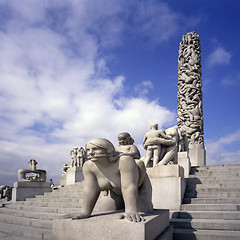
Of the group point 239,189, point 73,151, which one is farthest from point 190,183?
point 73,151

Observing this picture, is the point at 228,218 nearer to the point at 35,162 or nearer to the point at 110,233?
the point at 110,233

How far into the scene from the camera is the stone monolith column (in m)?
17.8

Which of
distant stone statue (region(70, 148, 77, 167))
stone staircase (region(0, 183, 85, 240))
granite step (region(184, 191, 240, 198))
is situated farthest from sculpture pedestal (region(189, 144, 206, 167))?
stone staircase (region(0, 183, 85, 240))

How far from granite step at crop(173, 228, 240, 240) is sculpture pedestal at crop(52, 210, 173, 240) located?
4.58 feet

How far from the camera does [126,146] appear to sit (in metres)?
4.27

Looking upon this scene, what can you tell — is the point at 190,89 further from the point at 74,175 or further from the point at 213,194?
the point at 213,194

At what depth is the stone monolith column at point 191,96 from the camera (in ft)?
58.2

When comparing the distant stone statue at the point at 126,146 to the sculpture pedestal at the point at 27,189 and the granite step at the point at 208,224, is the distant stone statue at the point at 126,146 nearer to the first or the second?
the granite step at the point at 208,224

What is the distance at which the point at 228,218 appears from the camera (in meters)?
5.45

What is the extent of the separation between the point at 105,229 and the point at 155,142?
498cm

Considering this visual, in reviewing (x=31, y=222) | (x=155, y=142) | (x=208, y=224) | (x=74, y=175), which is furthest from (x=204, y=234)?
(x=74, y=175)

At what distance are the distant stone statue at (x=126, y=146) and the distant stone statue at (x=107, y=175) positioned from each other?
379 millimetres

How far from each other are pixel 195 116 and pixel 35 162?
40.3 feet

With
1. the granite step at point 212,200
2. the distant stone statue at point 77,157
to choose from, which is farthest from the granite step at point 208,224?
the distant stone statue at point 77,157
